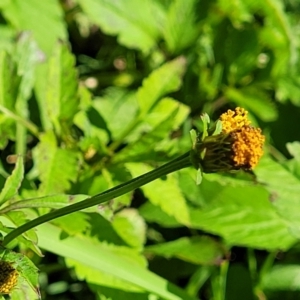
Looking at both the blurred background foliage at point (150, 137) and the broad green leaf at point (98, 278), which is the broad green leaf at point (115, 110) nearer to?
the blurred background foliage at point (150, 137)

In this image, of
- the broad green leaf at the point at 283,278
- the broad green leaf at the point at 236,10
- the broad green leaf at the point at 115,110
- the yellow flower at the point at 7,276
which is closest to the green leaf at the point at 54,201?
the yellow flower at the point at 7,276

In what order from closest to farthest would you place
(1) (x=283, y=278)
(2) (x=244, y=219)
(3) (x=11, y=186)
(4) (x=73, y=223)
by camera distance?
1. (3) (x=11, y=186)
2. (4) (x=73, y=223)
3. (2) (x=244, y=219)
4. (1) (x=283, y=278)

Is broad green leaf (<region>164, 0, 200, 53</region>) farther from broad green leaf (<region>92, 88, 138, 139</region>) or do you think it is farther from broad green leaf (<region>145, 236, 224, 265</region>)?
broad green leaf (<region>145, 236, 224, 265</region>)

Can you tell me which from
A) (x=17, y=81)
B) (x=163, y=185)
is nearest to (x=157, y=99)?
(x=163, y=185)

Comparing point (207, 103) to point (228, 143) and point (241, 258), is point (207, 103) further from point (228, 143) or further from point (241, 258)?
point (228, 143)

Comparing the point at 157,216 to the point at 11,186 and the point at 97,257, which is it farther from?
the point at 11,186

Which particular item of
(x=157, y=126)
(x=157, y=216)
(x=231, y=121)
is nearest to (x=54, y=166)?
(x=157, y=126)
